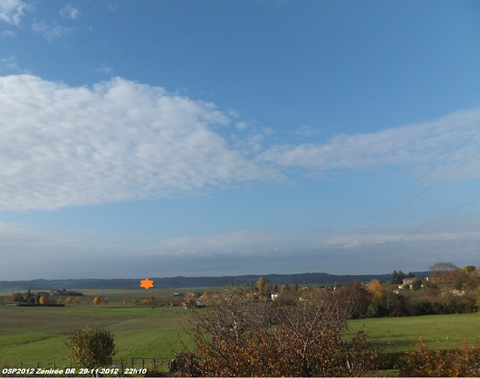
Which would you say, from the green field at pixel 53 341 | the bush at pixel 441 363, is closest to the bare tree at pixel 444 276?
the green field at pixel 53 341

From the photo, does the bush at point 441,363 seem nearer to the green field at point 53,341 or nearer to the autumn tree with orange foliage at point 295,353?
the autumn tree with orange foliage at point 295,353

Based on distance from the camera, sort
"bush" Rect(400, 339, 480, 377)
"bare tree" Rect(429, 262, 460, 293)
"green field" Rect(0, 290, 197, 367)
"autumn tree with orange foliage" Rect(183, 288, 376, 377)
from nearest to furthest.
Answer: "bush" Rect(400, 339, 480, 377) → "autumn tree with orange foliage" Rect(183, 288, 376, 377) → "green field" Rect(0, 290, 197, 367) → "bare tree" Rect(429, 262, 460, 293)

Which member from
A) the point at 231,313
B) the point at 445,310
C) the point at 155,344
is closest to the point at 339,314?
the point at 231,313

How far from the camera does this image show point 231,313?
19.9 metres

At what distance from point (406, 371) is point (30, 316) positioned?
315 feet

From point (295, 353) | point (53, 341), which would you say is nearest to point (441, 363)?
point (295, 353)

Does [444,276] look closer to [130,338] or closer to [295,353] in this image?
[130,338]

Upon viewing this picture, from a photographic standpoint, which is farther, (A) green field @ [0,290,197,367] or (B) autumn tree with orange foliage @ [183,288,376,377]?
(A) green field @ [0,290,197,367]

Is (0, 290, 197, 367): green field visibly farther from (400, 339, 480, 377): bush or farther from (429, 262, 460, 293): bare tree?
(429, 262, 460, 293): bare tree

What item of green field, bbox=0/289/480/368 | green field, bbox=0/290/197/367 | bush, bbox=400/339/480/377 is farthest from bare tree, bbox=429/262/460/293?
bush, bbox=400/339/480/377

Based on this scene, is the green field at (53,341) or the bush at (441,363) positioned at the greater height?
the bush at (441,363)

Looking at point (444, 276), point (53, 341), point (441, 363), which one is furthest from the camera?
point (444, 276)

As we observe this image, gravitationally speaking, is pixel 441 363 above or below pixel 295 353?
below

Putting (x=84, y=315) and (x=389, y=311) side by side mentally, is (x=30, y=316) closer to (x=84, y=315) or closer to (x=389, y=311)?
(x=84, y=315)
